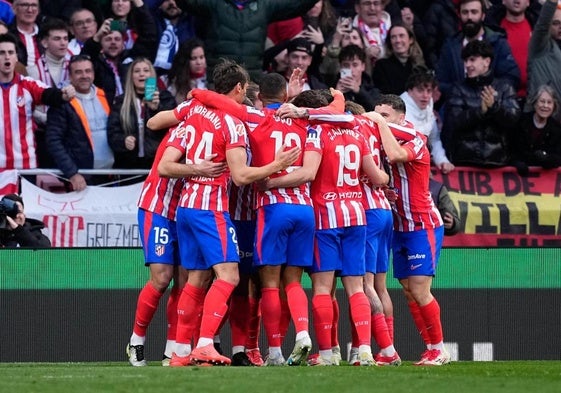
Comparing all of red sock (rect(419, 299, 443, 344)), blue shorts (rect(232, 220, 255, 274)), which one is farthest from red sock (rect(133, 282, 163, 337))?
red sock (rect(419, 299, 443, 344))

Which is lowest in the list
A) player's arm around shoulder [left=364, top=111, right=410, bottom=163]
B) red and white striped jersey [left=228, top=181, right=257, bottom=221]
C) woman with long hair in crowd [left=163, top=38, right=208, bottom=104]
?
red and white striped jersey [left=228, top=181, right=257, bottom=221]

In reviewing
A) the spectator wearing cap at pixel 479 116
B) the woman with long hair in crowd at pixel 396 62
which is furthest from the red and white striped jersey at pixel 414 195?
the woman with long hair in crowd at pixel 396 62

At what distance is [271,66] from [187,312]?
6406mm

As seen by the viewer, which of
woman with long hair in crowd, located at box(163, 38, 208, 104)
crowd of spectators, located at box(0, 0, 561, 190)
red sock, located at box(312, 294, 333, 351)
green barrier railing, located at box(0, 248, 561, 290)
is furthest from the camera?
woman with long hair in crowd, located at box(163, 38, 208, 104)

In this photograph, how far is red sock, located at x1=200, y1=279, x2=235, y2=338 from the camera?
1206cm

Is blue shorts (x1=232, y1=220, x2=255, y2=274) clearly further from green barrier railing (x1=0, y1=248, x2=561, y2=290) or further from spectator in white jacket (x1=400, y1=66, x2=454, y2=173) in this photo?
spectator in white jacket (x1=400, y1=66, x2=454, y2=173)

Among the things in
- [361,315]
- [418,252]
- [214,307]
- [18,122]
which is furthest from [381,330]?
[18,122]

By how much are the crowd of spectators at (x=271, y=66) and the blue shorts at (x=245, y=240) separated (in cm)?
373

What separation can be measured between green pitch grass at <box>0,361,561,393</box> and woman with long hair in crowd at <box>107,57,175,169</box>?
4.95 m

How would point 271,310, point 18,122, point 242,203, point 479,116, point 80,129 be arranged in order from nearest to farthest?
point 271,310, point 242,203, point 18,122, point 80,129, point 479,116

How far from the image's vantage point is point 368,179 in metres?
13.1

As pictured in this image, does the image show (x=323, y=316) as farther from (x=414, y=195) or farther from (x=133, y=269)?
(x=133, y=269)

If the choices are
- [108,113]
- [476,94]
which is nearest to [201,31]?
[108,113]

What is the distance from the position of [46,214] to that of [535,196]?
5.69 m
